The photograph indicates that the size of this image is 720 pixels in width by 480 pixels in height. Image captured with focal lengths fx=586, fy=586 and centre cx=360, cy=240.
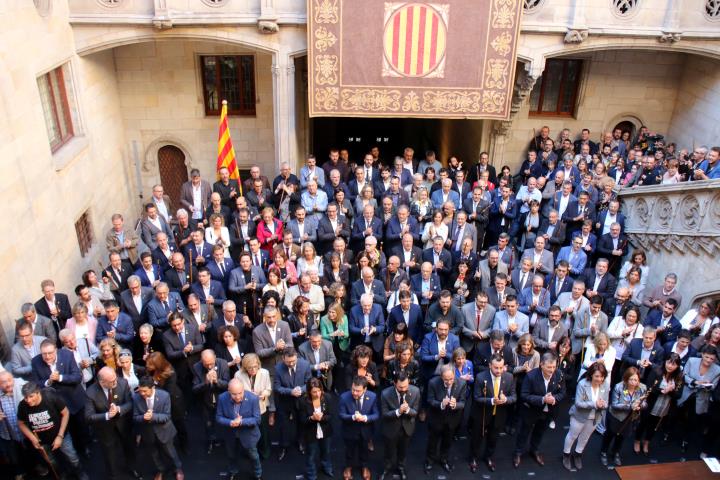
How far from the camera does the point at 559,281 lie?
948 cm

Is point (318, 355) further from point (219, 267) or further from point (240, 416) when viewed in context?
point (219, 267)

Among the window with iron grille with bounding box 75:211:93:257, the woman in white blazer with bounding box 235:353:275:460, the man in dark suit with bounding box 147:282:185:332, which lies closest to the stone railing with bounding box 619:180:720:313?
the woman in white blazer with bounding box 235:353:275:460

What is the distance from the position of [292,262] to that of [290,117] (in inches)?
175

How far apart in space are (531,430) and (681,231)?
188 inches

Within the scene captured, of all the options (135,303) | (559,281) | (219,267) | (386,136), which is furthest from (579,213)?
(386,136)

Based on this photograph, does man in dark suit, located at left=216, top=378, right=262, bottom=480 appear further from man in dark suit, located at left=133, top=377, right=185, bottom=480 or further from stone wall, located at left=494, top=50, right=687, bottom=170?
stone wall, located at left=494, top=50, right=687, bottom=170

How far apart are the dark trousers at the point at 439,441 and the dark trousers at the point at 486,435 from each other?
0.33m

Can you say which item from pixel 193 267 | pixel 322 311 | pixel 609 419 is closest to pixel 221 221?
pixel 193 267

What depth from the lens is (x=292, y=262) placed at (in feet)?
32.2

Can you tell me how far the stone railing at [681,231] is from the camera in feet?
31.8

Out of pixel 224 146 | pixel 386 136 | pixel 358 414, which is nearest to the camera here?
pixel 358 414

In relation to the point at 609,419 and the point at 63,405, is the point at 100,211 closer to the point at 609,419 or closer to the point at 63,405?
the point at 63,405

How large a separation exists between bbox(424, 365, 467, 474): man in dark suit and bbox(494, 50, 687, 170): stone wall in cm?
902

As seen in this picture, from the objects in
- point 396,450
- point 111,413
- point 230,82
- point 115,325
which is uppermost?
point 230,82
